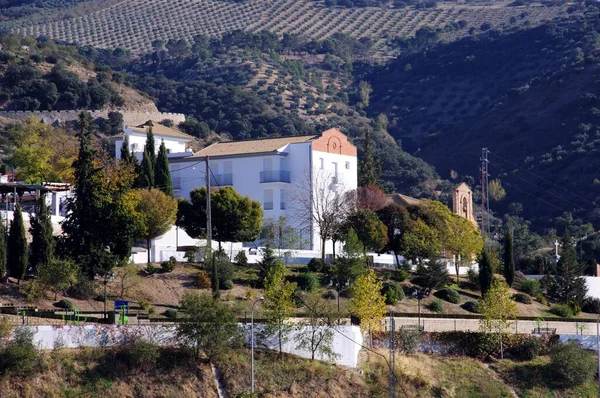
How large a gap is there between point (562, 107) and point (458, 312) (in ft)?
316

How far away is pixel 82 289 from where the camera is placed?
213 ft

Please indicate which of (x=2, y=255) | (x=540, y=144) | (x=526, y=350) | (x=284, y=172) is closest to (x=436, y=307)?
(x=526, y=350)

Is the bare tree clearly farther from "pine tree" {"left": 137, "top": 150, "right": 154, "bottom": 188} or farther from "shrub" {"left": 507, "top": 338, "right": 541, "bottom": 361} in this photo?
"shrub" {"left": 507, "top": 338, "right": 541, "bottom": 361}

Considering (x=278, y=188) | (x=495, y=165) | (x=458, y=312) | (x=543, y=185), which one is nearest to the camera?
(x=458, y=312)

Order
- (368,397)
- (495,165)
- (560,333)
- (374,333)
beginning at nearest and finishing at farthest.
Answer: (368,397) → (374,333) → (560,333) → (495,165)

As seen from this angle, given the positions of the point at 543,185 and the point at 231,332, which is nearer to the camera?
the point at 231,332

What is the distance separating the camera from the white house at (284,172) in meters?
89.1

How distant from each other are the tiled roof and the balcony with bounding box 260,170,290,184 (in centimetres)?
156

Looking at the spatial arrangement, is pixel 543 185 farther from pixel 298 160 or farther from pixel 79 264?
pixel 79 264

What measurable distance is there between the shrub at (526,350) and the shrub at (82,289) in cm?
2258

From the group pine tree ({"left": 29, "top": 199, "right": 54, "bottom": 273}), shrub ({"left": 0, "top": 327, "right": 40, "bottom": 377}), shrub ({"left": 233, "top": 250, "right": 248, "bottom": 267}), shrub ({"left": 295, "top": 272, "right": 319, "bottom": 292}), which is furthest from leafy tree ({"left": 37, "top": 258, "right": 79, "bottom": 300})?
shrub ({"left": 295, "top": 272, "right": 319, "bottom": 292})

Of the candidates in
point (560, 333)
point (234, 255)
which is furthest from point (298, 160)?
point (560, 333)

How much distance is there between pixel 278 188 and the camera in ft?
295

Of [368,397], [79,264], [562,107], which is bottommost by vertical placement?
[368,397]
